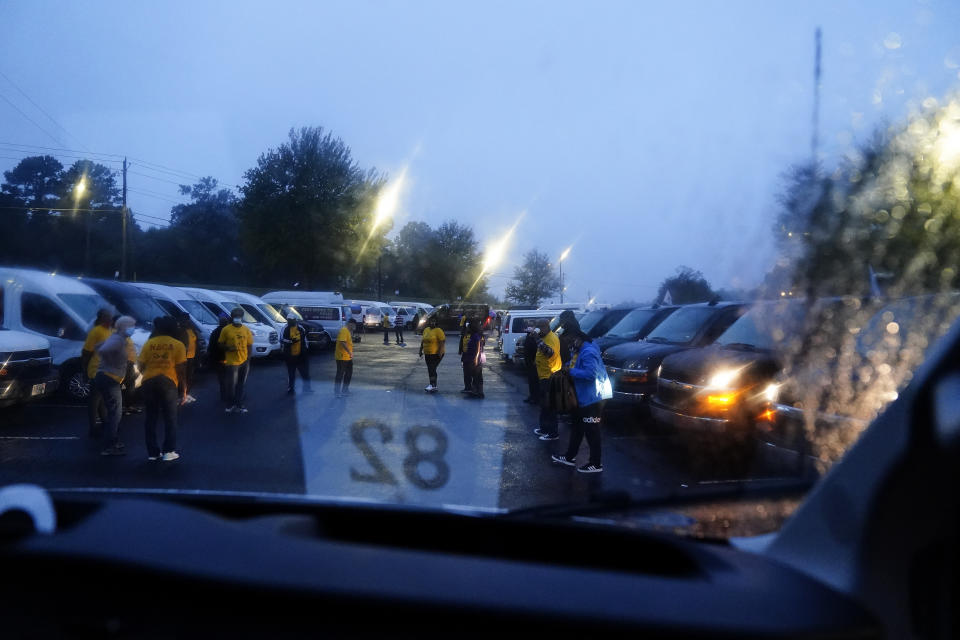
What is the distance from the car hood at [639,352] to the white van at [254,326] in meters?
12.6

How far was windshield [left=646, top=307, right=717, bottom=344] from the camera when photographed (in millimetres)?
11711

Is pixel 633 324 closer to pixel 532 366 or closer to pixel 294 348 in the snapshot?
pixel 532 366

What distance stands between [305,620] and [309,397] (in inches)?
522

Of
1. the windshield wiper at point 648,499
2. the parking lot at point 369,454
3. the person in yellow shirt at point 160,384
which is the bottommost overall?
the parking lot at point 369,454

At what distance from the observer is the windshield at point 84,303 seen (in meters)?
13.7

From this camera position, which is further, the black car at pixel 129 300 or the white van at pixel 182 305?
the white van at pixel 182 305

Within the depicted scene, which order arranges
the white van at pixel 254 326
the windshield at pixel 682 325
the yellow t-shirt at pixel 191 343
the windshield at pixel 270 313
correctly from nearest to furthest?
the windshield at pixel 682 325 < the yellow t-shirt at pixel 191 343 < the white van at pixel 254 326 < the windshield at pixel 270 313

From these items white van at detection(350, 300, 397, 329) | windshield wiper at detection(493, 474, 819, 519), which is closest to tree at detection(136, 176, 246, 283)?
white van at detection(350, 300, 397, 329)

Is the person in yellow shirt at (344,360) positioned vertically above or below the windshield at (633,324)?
below

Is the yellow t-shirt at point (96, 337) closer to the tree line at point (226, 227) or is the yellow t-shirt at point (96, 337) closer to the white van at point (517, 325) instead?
the white van at point (517, 325)

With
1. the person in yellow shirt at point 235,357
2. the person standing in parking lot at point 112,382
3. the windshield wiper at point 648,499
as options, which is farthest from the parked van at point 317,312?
the windshield wiper at point 648,499

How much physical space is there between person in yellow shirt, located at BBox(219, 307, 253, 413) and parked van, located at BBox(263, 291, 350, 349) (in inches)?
547

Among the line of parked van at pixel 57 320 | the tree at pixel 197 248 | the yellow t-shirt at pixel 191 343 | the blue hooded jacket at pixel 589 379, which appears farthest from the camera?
the tree at pixel 197 248

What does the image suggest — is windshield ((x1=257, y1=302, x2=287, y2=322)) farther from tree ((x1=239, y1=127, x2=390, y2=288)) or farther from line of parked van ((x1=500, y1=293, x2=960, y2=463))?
tree ((x1=239, y1=127, x2=390, y2=288))
